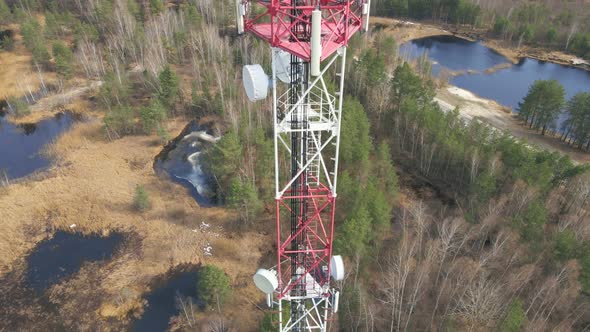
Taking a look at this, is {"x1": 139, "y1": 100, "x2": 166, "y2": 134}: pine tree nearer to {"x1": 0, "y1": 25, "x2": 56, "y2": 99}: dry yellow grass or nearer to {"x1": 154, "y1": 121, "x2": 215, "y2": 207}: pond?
{"x1": 154, "y1": 121, "x2": 215, "y2": 207}: pond

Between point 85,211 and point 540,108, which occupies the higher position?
point 540,108

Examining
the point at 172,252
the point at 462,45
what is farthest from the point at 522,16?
the point at 172,252

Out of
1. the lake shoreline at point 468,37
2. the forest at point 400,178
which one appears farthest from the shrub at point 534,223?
the lake shoreline at point 468,37

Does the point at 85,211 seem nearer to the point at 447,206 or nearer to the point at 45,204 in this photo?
the point at 45,204

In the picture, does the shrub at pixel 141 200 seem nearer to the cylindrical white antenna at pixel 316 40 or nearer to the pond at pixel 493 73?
the cylindrical white antenna at pixel 316 40

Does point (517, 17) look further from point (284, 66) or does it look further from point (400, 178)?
point (284, 66)

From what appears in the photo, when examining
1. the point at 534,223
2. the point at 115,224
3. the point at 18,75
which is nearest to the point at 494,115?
the point at 534,223
